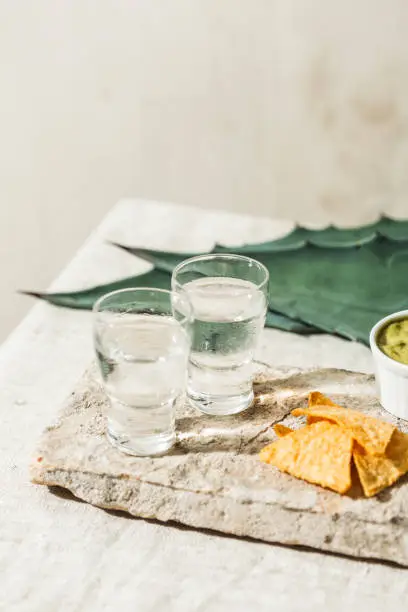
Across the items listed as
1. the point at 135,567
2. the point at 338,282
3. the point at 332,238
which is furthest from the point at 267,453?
the point at 332,238

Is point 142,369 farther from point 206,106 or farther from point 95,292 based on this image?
point 206,106

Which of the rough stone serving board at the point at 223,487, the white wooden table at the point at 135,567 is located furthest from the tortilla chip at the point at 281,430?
the white wooden table at the point at 135,567

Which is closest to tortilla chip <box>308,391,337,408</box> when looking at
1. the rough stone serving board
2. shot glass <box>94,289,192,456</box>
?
the rough stone serving board

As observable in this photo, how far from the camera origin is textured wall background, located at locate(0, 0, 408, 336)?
6.74 ft

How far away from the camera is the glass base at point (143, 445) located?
34.2 inches

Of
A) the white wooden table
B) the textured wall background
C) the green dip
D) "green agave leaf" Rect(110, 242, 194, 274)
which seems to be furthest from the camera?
the textured wall background

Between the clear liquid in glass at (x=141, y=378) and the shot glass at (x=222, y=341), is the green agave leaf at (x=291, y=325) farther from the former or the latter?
the clear liquid in glass at (x=141, y=378)

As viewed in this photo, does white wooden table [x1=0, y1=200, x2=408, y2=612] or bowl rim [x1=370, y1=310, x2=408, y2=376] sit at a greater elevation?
bowl rim [x1=370, y1=310, x2=408, y2=376]

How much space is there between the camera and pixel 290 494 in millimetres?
816

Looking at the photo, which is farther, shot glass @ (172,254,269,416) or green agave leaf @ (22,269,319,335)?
green agave leaf @ (22,269,319,335)

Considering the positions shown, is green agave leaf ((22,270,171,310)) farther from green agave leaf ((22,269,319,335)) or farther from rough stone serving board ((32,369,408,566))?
rough stone serving board ((32,369,408,566))

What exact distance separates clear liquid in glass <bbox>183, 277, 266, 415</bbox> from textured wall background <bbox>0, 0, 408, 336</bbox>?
4.03 ft

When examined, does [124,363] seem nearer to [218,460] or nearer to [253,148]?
[218,460]

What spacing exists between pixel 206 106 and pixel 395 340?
125 cm
